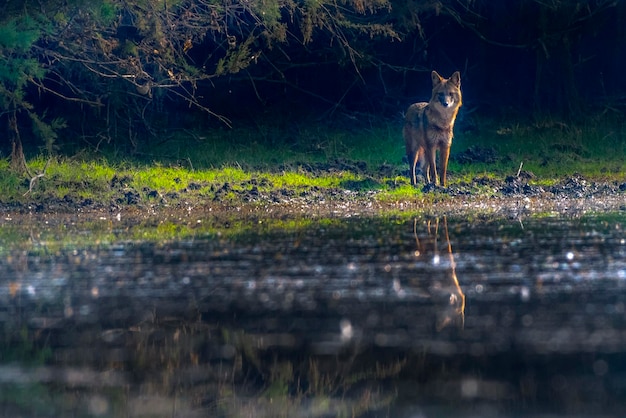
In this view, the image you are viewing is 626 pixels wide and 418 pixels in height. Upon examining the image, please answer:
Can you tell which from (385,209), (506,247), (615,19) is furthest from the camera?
(615,19)

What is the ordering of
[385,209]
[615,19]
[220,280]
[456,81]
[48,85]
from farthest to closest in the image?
[615,19]
[48,85]
[456,81]
[385,209]
[220,280]

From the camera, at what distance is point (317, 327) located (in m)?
7.18

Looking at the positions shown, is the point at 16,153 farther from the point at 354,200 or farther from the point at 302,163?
the point at 354,200

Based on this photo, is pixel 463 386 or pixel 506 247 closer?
pixel 463 386

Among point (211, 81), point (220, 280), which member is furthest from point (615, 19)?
point (220, 280)

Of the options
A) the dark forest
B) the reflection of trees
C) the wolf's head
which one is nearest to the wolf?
the wolf's head

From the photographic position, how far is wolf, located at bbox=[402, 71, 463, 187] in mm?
17234

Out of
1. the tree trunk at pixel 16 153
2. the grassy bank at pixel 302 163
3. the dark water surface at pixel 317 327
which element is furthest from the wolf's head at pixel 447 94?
the tree trunk at pixel 16 153

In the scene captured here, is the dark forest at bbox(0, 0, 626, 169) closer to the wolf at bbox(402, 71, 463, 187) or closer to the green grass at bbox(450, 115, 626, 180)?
the green grass at bbox(450, 115, 626, 180)

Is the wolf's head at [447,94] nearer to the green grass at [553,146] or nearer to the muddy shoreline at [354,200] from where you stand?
the muddy shoreline at [354,200]

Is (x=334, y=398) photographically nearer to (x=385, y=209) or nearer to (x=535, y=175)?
(x=385, y=209)

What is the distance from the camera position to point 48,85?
Result: 20.4 metres

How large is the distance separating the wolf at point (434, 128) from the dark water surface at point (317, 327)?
226 inches

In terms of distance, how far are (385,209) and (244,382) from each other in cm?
972
